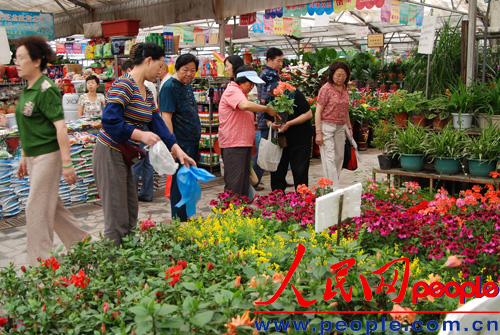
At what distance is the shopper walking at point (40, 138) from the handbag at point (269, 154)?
228 cm

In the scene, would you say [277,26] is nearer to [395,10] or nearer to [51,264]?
[395,10]

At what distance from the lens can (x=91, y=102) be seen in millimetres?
6836

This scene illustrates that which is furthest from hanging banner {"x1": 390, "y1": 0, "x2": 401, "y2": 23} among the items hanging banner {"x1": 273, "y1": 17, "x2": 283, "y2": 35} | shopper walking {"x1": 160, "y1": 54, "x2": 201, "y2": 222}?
shopper walking {"x1": 160, "y1": 54, "x2": 201, "y2": 222}

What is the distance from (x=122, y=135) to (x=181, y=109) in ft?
4.51

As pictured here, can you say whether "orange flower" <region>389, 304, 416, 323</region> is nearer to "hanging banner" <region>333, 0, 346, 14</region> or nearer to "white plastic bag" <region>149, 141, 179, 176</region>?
"white plastic bag" <region>149, 141, 179, 176</region>

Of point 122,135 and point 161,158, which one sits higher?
point 122,135

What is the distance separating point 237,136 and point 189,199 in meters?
1.61

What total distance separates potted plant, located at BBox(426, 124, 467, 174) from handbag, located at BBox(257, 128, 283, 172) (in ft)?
4.85

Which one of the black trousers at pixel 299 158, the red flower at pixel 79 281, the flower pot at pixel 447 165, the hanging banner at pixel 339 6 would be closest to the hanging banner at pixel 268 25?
the hanging banner at pixel 339 6

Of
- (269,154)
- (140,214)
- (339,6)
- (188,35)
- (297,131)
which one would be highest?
(188,35)

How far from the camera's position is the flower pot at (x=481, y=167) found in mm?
4559

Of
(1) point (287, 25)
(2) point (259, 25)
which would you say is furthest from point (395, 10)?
(2) point (259, 25)

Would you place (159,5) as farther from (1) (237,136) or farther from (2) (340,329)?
(2) (340,329)

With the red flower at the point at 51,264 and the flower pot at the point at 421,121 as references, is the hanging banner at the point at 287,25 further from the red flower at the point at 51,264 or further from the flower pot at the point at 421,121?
the red flower at the point at 51,264
